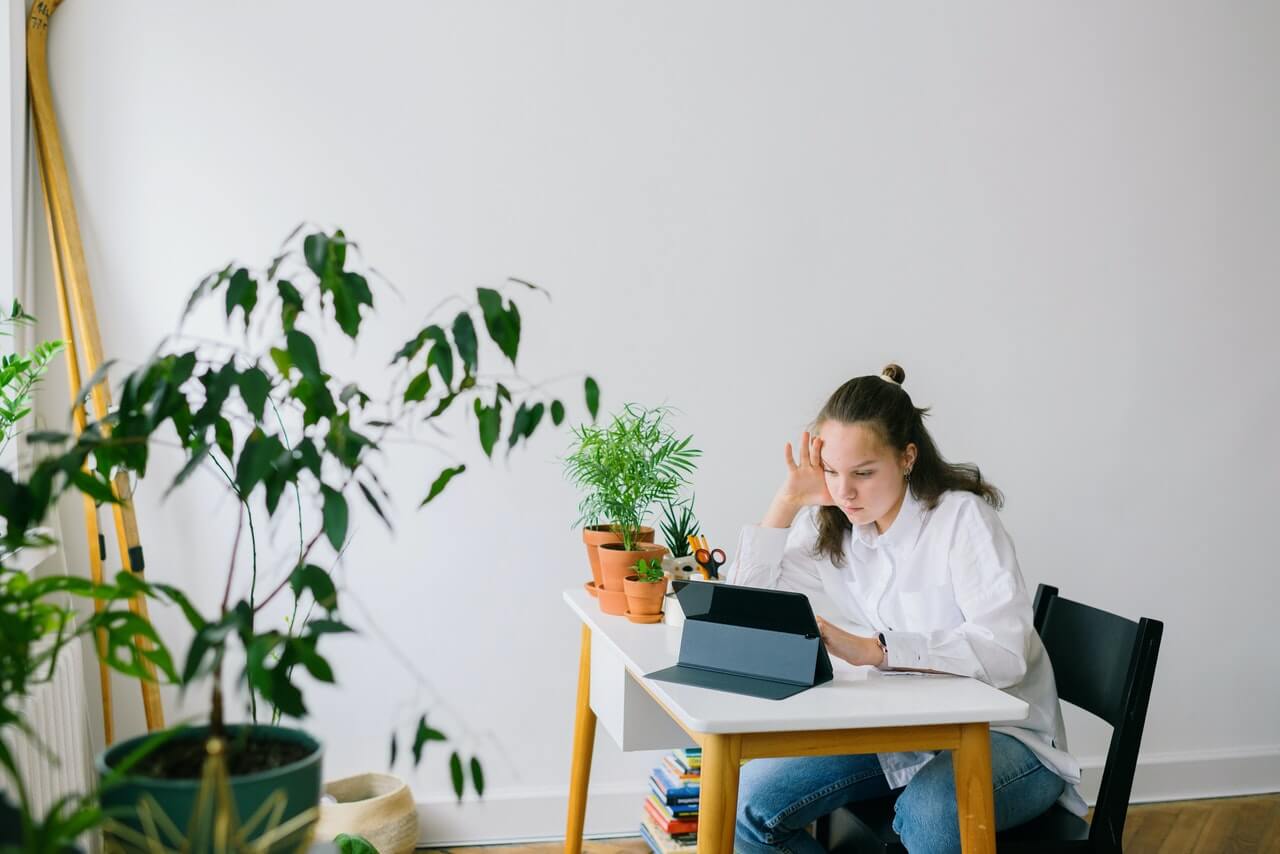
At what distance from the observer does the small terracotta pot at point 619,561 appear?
218cm

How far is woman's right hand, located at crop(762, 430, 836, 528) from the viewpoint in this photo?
7.29 feet

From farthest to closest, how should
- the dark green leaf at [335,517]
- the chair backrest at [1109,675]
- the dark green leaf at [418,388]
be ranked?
1. the chair backrest at [1109,675]
2. the dark green leaf at [418,388]
3. the dark green leaf at [335,517]

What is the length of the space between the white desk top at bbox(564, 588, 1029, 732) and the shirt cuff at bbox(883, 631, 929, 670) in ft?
0.09

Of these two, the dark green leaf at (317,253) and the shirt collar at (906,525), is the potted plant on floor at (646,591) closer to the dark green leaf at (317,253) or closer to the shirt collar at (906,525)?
the shirt collar at (906,525)

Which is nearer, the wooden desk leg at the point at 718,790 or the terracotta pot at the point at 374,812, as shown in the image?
the wooden desk leg at the point at 718,790

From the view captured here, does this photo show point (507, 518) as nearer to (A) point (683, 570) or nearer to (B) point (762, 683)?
(A) point (683, 570)

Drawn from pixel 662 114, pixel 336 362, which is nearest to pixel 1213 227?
pixel 662 114

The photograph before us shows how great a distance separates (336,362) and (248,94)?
0.70 m

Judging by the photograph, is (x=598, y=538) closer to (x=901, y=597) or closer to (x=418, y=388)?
(x=901, y=597)

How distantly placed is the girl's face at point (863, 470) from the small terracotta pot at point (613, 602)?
0.47m

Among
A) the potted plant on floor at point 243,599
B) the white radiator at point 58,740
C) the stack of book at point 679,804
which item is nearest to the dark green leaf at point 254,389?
the potted plant on floor at point 243,599

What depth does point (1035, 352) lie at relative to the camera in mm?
3281

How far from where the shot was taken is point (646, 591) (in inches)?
84.7

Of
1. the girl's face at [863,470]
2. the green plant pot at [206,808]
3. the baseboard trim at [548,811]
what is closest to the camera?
the green plant pot at [206,808]
